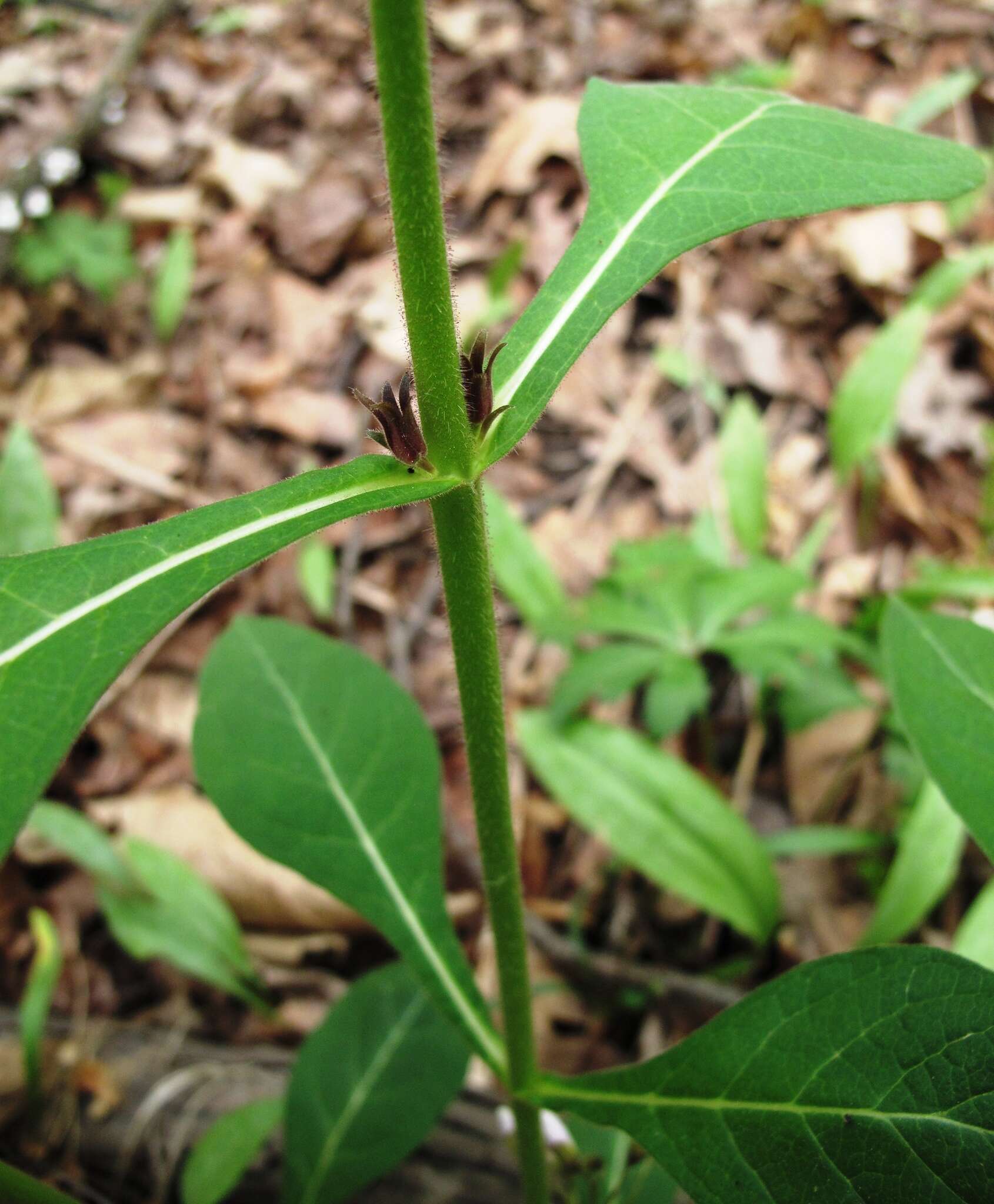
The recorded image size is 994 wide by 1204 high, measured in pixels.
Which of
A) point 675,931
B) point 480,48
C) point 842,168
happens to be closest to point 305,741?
point 842,168

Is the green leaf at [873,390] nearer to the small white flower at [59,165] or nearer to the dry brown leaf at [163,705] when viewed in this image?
the dry brown leaf at [163,705]

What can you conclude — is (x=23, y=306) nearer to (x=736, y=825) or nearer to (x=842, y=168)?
(x=736, y=825)

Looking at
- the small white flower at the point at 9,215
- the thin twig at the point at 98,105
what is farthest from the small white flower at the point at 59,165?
the small white flower at the point at 9,215

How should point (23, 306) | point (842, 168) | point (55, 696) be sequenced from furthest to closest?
point (23, 306)
point (842, 168)
point (55, 696)

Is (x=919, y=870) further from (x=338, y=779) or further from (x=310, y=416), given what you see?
(x=310, y=416)

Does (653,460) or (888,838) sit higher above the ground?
(653,460)

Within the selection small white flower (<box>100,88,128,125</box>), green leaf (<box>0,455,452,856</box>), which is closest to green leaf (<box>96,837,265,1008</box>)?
green leaf (<box>0,455,452,856</box>)

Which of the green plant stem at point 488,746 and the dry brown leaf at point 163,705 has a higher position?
the green plant stem at point 488,746
